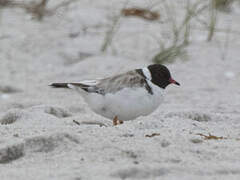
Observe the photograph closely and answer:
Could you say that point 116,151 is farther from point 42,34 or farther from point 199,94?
point 42,34

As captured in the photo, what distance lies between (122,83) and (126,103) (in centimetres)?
17

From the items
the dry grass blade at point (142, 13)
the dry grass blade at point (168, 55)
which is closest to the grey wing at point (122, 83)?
the dry grass blade at point (168, 55)

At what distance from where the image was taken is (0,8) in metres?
8.07

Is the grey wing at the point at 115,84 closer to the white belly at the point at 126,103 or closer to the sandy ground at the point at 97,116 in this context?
the white belly at the point at 126,103

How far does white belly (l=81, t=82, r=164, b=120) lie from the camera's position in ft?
12.9

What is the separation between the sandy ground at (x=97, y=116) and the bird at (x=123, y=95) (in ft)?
0.38

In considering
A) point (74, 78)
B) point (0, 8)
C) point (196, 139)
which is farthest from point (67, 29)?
point (196, 139)

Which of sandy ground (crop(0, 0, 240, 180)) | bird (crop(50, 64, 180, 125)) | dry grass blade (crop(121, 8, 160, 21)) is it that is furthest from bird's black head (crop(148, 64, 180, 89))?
dry grass blade (crop(121, 8, 160, 21))

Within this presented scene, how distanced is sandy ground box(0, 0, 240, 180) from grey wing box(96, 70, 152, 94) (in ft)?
0.81

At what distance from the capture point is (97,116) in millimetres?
4664

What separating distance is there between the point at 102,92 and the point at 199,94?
6.36 ft

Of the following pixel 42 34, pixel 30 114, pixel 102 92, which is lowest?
pixel 42 34

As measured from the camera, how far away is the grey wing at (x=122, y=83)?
4.01 metres

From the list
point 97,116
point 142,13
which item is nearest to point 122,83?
point 97,116
